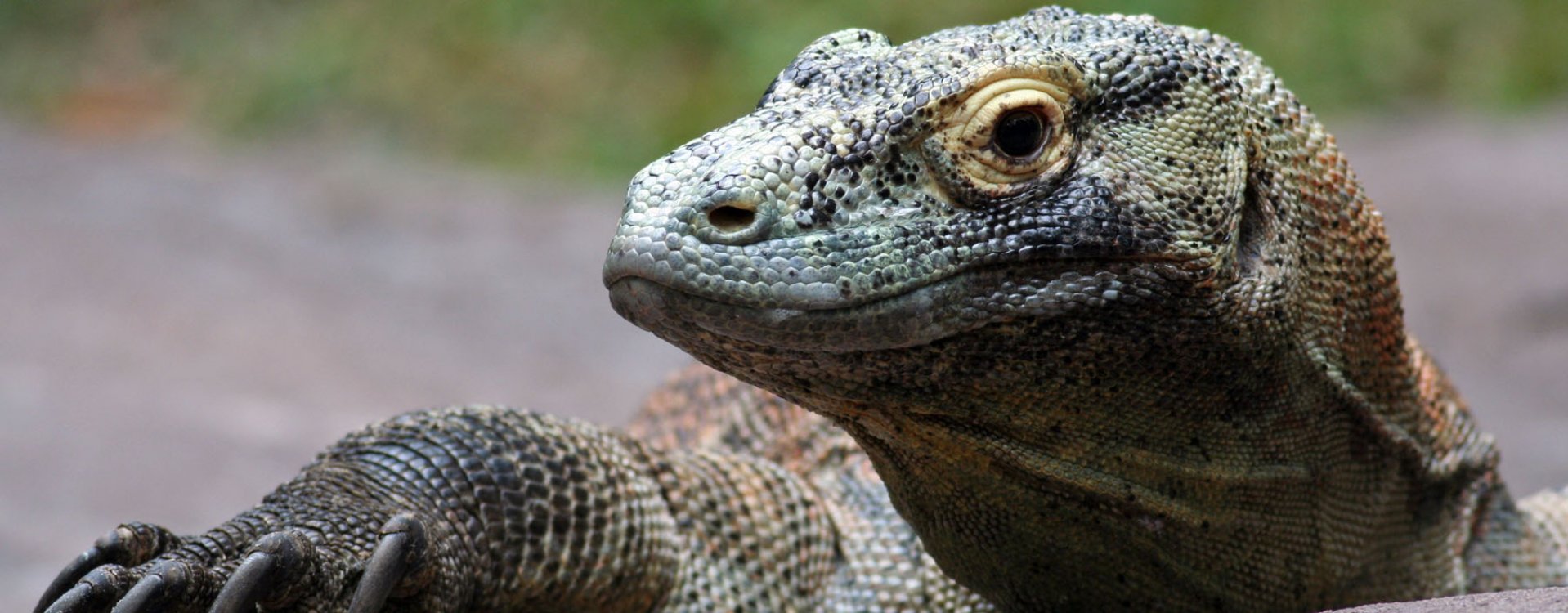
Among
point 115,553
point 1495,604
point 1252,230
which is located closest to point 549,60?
point 115,553

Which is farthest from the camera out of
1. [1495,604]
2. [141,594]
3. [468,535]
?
[468,535]

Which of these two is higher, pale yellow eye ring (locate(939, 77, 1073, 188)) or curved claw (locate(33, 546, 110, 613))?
pale yellow eye ring (locate(939, 77, 1073, 188))

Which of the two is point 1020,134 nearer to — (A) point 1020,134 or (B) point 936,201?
(A) point 1020,134

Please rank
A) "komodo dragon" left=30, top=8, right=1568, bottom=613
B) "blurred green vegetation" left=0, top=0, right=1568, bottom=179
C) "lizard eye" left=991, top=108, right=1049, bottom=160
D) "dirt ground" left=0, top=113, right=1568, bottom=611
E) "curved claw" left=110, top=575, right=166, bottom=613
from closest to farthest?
1. "komodo dragon" left=30, top=8, right=1568, bottom=613
2. "lizard eye" left=991, top=108, right=1049, bottom=160
3. "curved claw" left=110, top=575, right=166, bottom=613
4. "dirt ground" left=0, top=113, right=1568, bottom=611
5. "blurred green vegetation" left=0, top=0, right=1568, bottom=179

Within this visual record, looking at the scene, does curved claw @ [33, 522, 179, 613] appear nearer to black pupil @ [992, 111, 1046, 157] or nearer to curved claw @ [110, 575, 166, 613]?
curved claw @ [110, 575, 166, 613]

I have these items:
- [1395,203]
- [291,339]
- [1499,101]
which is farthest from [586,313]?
[1499,101]

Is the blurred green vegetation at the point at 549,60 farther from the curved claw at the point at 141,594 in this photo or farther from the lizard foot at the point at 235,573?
the curved claw at the point at 141,594

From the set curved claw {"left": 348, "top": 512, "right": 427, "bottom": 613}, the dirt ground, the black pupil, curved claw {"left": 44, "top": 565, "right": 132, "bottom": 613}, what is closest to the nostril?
the black pupil
